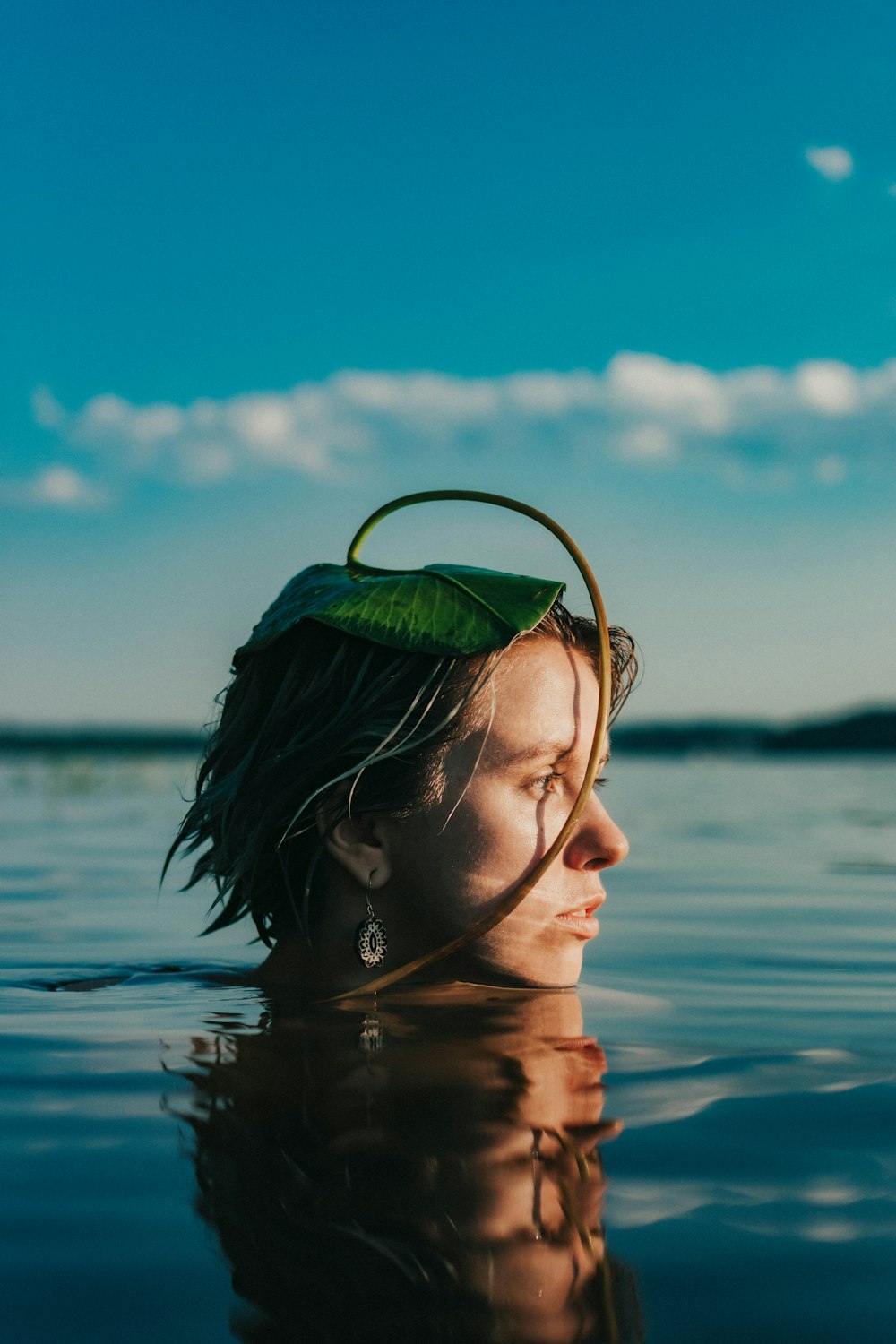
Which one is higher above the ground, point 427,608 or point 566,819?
point 427,608

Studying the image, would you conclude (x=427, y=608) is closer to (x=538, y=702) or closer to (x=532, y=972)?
(x=538, y=702)

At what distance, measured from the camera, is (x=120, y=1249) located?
131 centimetres

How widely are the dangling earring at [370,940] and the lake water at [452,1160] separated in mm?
102

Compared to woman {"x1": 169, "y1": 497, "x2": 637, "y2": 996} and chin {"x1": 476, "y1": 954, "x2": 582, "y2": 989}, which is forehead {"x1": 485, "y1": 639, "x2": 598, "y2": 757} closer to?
woman {"x1": 169, "y1": 497, "x2": 637, "y2": 996}

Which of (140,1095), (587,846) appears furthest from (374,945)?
(140,1095)

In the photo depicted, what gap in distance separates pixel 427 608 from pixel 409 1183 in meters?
1.58

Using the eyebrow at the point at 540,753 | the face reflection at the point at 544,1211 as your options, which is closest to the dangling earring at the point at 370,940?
the eyebrow at the point at 540,753

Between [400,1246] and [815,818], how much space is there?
1084 centimetres

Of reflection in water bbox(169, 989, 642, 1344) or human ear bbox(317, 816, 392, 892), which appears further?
human ear bbox(317, 816, 392, 892)

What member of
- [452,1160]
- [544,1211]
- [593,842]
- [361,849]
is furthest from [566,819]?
[544,1211]

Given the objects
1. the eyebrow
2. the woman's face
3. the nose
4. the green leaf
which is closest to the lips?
the woman's face

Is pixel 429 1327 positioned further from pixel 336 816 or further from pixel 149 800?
pixel 149 800

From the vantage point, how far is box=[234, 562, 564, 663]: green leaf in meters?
2.73

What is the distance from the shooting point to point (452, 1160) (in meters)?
1.55
